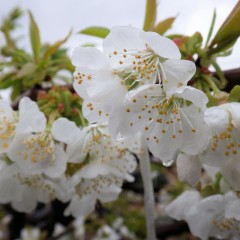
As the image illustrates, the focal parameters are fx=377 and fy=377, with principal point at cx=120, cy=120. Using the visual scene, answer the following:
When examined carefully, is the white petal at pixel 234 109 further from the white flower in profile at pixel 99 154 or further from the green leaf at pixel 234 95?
the white flower in profile at pixel 99 154

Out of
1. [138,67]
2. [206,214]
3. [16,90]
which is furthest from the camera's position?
[16,90]

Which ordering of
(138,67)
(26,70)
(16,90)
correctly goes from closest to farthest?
1. (138,67)
2. (26,70)
3. (16,90)

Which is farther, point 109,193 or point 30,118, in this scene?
point 109,193

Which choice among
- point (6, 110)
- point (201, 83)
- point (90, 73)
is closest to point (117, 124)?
point (90, 73)

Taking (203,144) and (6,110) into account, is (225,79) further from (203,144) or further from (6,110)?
(6,110)

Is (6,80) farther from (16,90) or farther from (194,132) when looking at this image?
(194,132)

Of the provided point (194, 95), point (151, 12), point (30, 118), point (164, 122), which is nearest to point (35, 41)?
point (30, 118)
